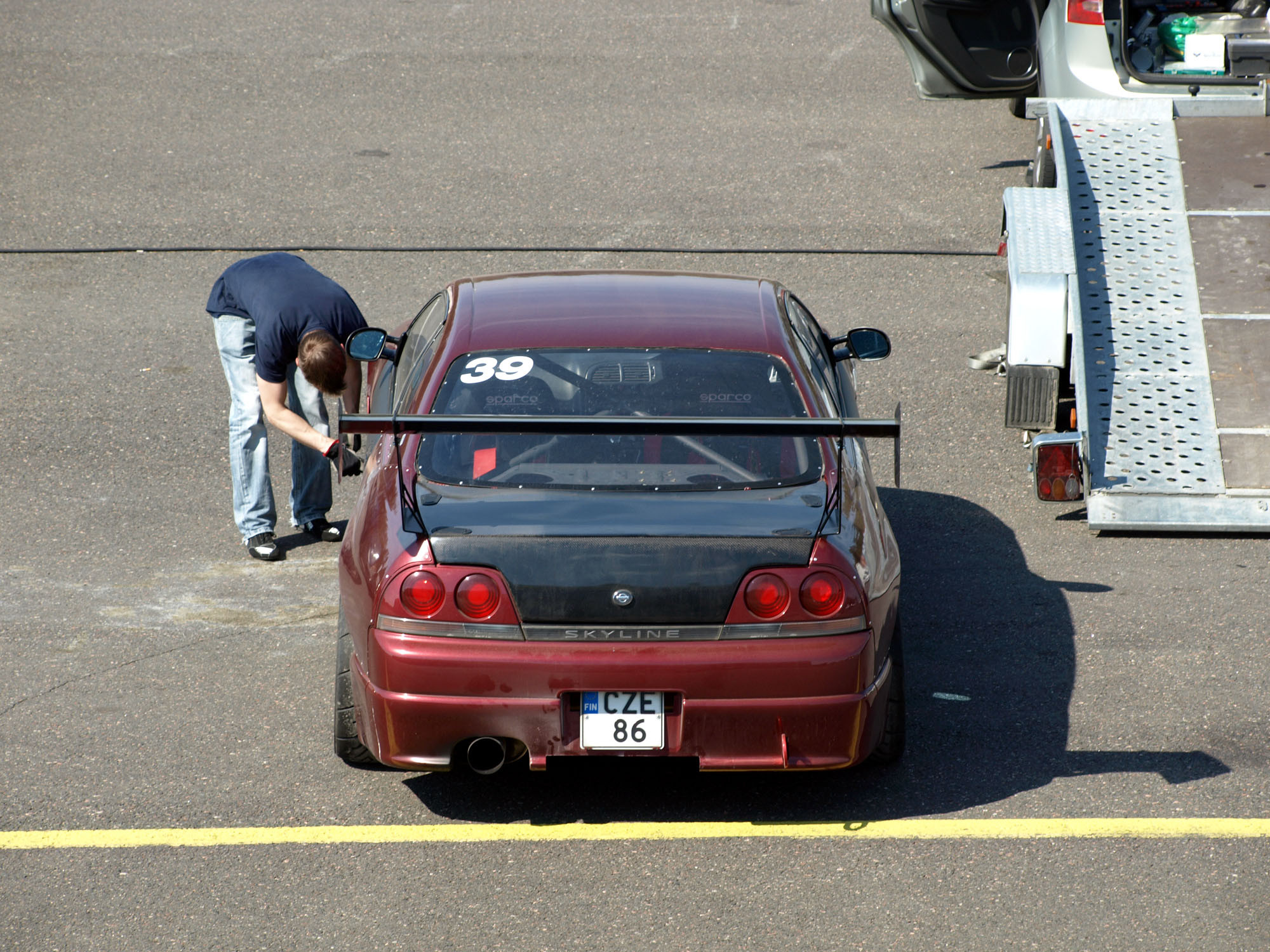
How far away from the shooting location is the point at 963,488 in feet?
24.4

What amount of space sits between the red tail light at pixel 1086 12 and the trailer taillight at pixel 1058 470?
4204 millimetres

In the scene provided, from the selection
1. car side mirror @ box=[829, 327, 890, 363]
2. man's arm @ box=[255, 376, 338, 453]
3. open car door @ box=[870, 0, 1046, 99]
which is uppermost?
open car door @ box=[870, 0, 1046, 99]

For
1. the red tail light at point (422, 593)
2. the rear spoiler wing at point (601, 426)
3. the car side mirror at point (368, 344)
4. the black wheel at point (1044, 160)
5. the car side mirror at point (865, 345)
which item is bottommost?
the red tail light at point (422, 593)

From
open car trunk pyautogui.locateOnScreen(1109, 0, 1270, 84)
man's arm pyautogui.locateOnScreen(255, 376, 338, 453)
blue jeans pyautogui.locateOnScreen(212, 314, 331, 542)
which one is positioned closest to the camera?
man's arm pyautogui.locateOnScreen(255, 376, 338, 453)

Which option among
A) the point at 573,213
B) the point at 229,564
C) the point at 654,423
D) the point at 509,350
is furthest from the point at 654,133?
the point at 654,423

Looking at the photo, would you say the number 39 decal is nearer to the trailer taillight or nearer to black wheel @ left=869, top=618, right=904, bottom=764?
black wheel @ left=869, top=618, right=904, bottom=764

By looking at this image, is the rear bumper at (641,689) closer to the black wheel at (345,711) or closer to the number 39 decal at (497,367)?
the black wheel at (345,711)

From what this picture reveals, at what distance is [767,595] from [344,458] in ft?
6.08

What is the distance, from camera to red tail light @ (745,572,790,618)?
4.27m

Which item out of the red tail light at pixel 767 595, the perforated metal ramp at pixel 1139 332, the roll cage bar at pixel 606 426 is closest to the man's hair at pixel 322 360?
the roll cage bar at pixel 606 426

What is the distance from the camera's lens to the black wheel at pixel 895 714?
15.6ft

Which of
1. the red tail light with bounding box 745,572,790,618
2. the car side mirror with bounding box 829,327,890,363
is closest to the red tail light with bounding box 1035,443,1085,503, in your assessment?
the car side mirror with bounding box 829,327,890,363

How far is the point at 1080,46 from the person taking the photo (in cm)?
952

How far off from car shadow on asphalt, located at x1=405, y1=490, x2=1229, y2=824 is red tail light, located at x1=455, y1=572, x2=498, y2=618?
644 millimetres
